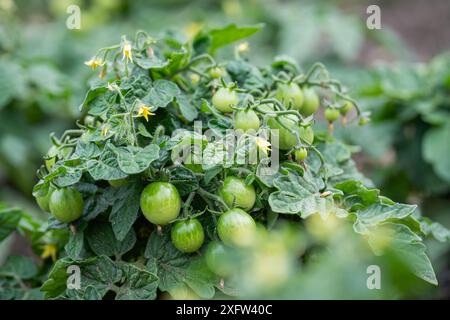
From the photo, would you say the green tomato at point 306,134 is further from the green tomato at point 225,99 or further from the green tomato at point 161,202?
the green tomato at point 161,202

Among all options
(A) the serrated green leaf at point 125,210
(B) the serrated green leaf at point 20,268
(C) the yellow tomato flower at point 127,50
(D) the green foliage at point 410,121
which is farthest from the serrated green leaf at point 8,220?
(D) the green foliage at point 410,121

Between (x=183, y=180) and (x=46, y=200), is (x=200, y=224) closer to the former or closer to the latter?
(x=183, y=180)

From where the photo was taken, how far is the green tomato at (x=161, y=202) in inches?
39.1

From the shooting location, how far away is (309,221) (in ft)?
3.50

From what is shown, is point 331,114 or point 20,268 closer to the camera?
point 331,114

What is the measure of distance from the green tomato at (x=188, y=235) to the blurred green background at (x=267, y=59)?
54 centimetres

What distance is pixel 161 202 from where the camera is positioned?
99 cm

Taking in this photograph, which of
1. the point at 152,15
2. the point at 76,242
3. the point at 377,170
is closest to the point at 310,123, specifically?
the point at 76,242

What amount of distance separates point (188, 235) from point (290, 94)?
1.20 feet

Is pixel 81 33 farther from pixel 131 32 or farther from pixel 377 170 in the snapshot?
pixel 377 170

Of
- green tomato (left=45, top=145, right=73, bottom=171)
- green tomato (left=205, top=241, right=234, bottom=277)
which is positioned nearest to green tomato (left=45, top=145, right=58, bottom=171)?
green tomato (left=45, top=145, right=73, bottom=171)

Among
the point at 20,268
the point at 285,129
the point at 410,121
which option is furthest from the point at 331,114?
the point at 410,121

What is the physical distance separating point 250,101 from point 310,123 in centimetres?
11
